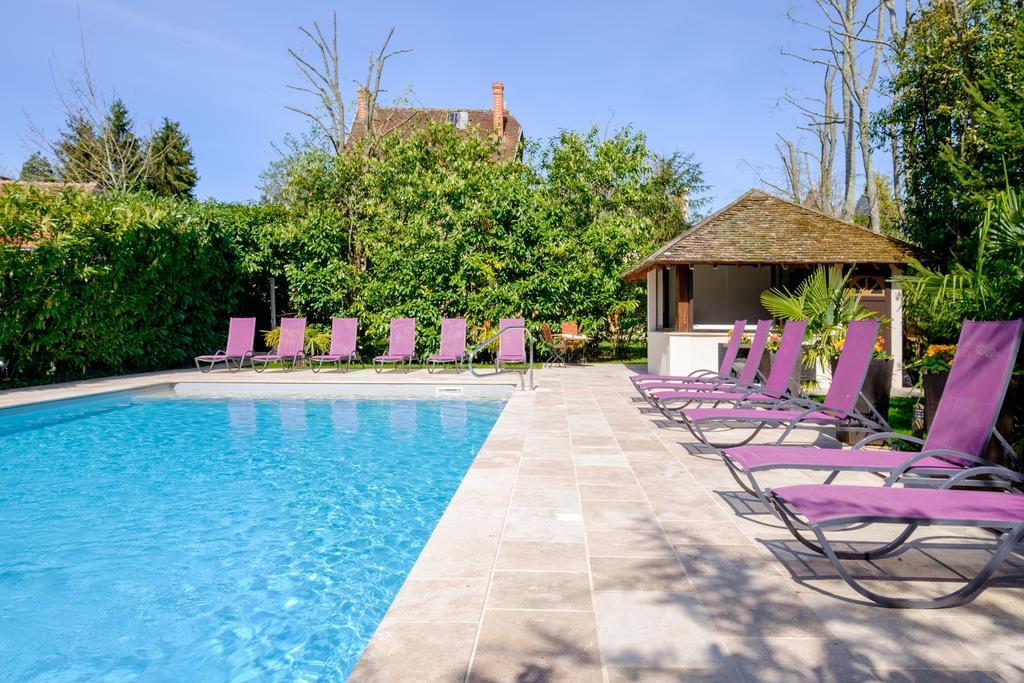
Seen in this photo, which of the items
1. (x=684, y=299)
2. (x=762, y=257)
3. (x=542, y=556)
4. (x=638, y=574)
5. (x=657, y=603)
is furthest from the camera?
(x=684, y=299)

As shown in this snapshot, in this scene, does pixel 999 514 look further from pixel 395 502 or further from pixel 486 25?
pixel 486 25

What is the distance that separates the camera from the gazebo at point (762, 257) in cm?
1326

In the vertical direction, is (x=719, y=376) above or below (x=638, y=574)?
above

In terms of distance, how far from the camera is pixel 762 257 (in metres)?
13.3

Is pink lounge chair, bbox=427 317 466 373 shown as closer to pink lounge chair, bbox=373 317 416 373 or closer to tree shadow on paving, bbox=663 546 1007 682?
pink lounge chair, bbox=373 317 416 373

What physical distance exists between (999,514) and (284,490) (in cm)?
525

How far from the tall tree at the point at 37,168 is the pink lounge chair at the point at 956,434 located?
41549 mm

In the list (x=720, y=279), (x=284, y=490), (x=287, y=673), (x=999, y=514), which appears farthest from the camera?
(x=720, y=279)

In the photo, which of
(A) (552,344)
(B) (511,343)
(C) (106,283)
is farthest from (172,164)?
(B) (511,343)

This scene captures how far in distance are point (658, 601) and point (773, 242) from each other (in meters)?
12.7

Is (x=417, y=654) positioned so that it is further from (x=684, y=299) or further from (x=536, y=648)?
(x=684, y=299)

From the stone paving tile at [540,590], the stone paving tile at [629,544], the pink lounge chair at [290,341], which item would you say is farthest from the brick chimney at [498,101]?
the stone paving tile at [540,590]

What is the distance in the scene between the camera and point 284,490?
5.83 metres

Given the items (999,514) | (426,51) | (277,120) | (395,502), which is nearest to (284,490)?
(395,502)
